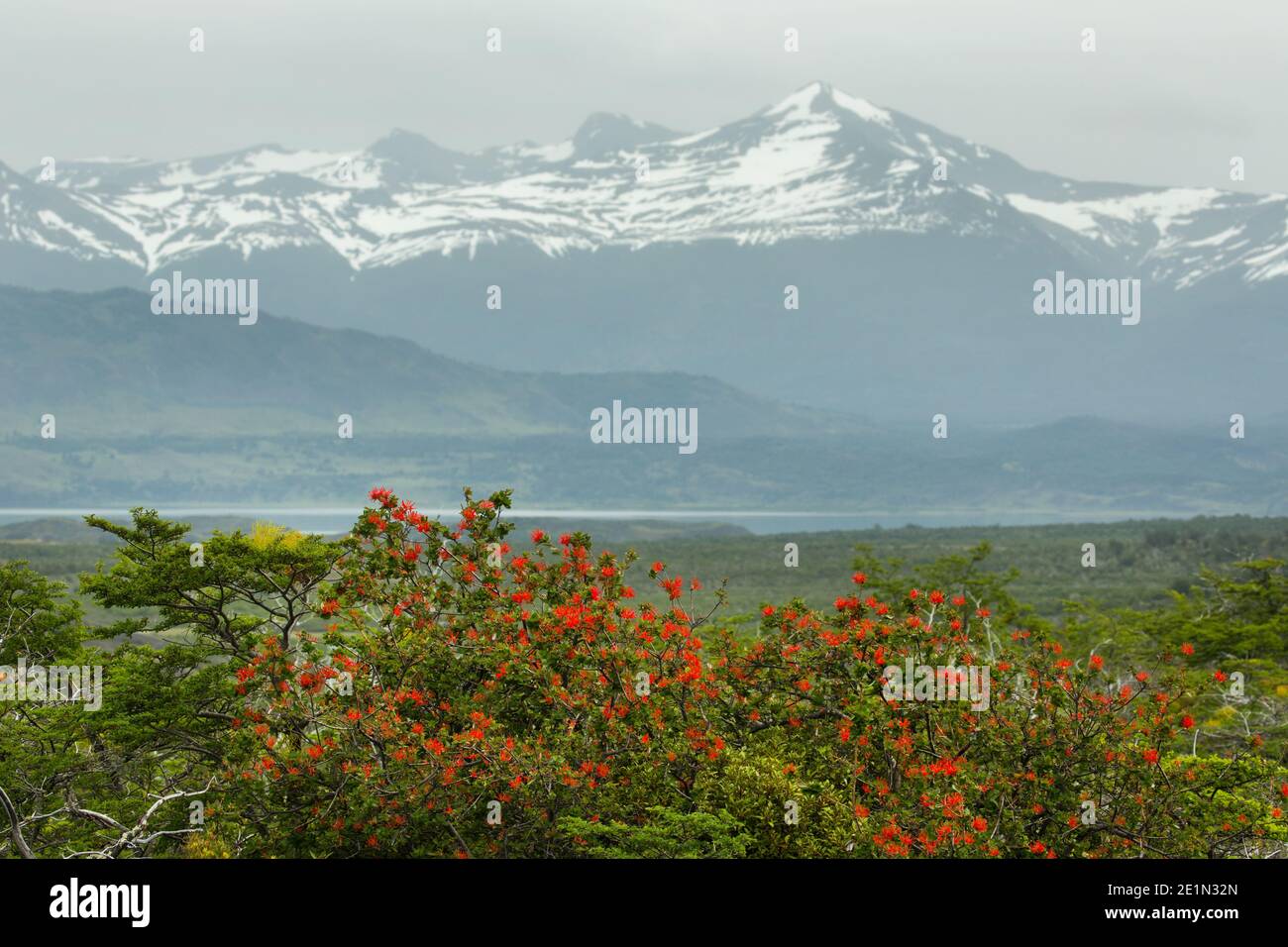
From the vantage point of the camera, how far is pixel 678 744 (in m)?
11.1

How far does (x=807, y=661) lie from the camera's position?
38.1ft

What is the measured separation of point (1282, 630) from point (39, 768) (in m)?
27.6

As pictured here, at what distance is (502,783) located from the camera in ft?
35.1

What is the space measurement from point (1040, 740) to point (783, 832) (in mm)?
2007

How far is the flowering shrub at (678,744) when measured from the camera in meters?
10.6

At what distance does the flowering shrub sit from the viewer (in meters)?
10.6
